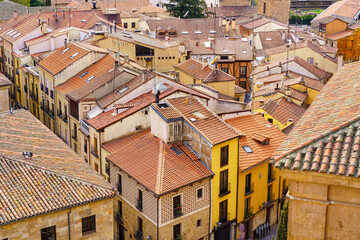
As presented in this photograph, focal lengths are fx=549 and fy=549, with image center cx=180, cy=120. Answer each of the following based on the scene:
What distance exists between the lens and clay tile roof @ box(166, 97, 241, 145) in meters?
33.6

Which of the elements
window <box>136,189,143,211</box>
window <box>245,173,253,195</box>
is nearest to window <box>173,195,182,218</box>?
window <box>136,189,143,211</box>

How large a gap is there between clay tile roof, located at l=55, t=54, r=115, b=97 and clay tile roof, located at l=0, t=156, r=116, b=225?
20.3 metres

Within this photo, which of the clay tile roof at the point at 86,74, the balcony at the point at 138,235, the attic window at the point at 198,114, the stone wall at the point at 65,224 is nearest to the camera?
the stone wall at the point at 65,224

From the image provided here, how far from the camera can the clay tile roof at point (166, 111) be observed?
112 feet

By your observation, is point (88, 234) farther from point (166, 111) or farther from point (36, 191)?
point (166, 111)

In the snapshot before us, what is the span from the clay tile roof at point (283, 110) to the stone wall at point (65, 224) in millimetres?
23598

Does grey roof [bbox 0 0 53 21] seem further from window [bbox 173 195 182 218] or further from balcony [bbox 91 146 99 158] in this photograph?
window [bbox 173 195 182 218]

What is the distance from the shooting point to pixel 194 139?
112 ft

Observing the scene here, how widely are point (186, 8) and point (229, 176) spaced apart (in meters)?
64.7

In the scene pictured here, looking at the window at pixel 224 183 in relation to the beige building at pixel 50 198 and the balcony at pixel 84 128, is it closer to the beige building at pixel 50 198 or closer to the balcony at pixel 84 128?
the beige building at pixel 50 198

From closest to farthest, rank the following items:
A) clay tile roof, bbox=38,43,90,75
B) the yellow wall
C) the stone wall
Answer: the stone wall, the yellow wall, clay tile roof, bbox=38,43,90,75

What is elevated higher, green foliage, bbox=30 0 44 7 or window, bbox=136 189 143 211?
green foliage, bbox=30 0 44 7

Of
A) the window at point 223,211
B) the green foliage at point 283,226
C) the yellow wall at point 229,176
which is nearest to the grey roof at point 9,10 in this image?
the yellow wall at point 229,176

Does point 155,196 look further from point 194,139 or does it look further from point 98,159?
point 98,159
